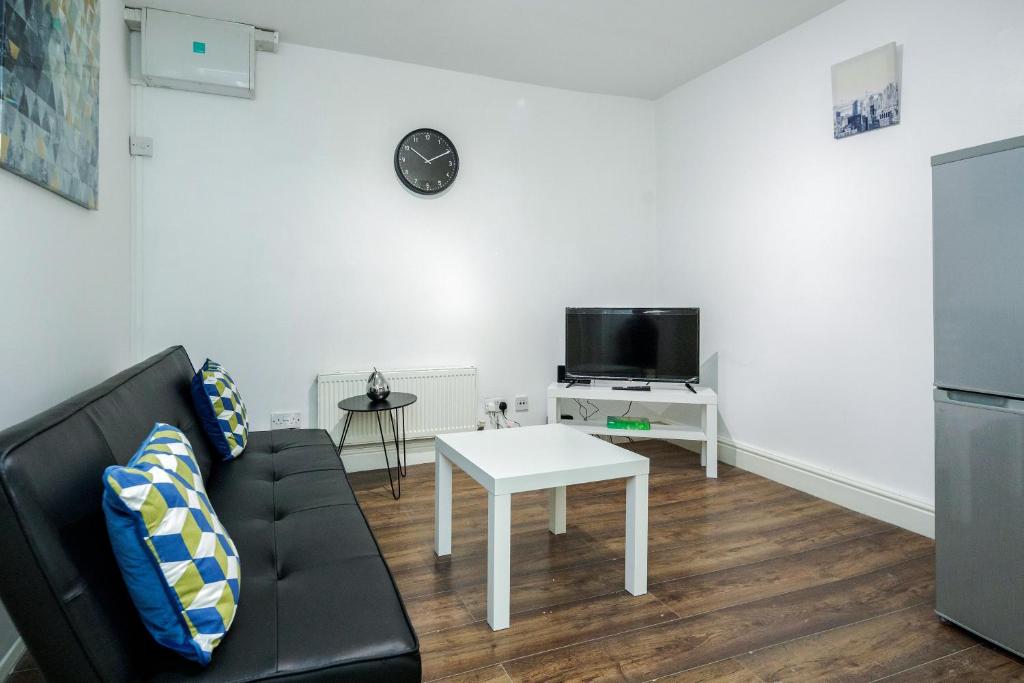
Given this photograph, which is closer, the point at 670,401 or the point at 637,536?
the point at 637,536

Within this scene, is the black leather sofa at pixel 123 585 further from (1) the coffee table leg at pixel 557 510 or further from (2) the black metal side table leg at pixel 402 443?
(2) the black metal side table leg at pixel 402 443

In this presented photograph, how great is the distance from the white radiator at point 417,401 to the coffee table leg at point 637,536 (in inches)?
71.6

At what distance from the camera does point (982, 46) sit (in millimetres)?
2328

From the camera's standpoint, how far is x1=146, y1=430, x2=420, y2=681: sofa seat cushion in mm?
1045

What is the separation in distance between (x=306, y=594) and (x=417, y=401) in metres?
2.37

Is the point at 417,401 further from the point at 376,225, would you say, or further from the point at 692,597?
the point at 692,597

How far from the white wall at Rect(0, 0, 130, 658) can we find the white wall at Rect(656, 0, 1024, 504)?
11.4ft

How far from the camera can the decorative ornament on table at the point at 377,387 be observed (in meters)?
3.20

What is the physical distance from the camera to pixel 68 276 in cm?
210

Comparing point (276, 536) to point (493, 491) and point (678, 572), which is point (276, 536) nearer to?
point (493, 491)

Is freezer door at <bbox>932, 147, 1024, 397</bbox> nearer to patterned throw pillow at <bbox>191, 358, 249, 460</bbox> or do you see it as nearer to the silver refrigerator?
the silver refrigerator

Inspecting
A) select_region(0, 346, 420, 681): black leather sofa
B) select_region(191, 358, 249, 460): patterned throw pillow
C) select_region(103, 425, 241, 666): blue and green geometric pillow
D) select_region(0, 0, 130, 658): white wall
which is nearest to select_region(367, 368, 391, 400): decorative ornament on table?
select_region(191, 358, 249, 460): patterned throw pillow

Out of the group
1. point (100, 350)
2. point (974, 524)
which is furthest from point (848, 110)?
point (100, 350)

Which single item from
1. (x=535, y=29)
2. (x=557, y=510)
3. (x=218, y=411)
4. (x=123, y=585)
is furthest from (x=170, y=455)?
(x=535, y=29)
